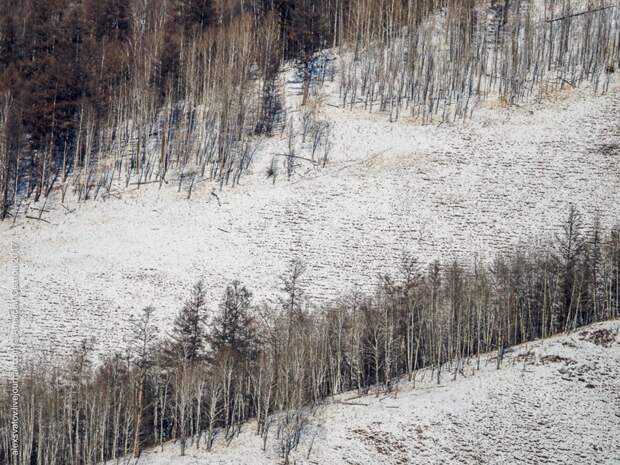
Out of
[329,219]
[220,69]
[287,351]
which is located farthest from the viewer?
[220,69]

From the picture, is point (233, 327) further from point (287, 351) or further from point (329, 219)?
point (329, 219)

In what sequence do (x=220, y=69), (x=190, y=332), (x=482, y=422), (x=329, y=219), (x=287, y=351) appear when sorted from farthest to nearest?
(x=220, y=69), (x=329, y=219), (x=190, y=332), (x=287, y=351), (x=482, y=422)

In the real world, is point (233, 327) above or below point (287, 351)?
above

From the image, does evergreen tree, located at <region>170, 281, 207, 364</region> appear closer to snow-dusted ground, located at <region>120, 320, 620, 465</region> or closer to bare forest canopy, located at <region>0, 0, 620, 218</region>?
snow-dusted ground, located at <region>120, 320, 620, 465</region>

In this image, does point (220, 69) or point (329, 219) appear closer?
point (329, 219)

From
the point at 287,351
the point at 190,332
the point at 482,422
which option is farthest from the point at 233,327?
the point at 482,422

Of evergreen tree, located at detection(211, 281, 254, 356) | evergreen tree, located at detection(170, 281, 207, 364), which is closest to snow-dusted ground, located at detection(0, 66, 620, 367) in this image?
evergreen tree, located at detection(170, 281, 207, 364)

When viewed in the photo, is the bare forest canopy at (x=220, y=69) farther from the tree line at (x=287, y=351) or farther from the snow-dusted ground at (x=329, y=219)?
the tree line at (x=287, y=351)
